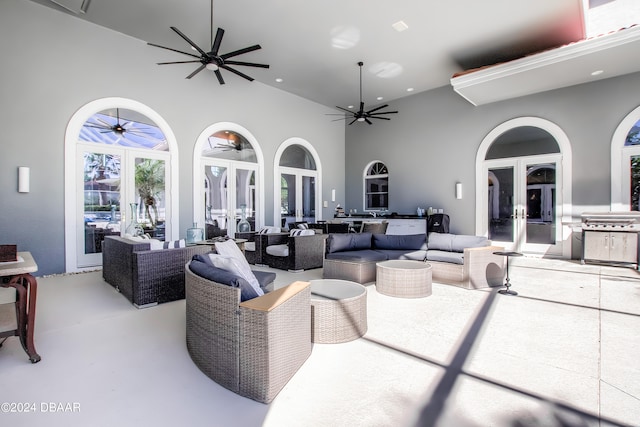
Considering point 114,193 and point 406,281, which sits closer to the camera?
point 406,281

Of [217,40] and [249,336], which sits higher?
[217,40]

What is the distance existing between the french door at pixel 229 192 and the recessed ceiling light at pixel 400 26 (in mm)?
4241

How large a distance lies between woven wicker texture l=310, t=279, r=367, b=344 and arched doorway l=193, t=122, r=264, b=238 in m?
4.51

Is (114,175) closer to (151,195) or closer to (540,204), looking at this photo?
(151,195)

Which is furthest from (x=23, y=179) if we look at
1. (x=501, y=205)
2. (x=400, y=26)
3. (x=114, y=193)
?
(x=501, y=205)

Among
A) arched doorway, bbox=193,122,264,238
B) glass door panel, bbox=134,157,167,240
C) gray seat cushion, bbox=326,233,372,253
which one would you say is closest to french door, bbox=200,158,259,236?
arched doorway, bbox=193,122,264,238

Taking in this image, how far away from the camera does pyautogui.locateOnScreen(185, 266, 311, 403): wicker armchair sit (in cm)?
164

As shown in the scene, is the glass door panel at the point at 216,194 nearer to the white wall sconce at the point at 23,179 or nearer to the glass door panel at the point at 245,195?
the glass door panel at the point at 245,195

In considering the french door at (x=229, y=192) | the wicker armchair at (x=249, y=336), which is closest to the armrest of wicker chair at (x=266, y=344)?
the wicker armchair at (x=249, y=336)

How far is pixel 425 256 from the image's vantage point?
438cm

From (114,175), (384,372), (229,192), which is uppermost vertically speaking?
(114,175)

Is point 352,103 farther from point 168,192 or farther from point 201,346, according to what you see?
point 201,346

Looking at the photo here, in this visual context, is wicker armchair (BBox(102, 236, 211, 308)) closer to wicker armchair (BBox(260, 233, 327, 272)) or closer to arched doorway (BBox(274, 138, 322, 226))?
wicker armchair (BBox(260, 233, 327, 272))

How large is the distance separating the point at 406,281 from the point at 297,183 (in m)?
5.64
